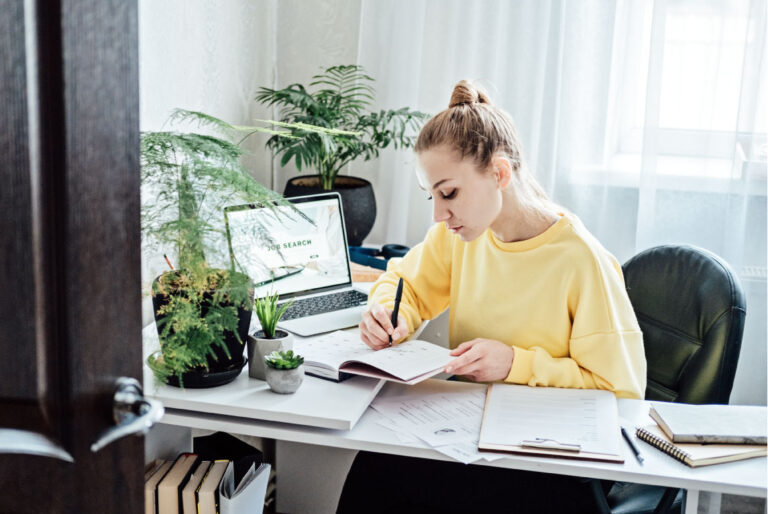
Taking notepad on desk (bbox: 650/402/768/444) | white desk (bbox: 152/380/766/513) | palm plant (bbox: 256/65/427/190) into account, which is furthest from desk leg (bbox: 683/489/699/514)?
palm plant (bbox: 256/65/427/190)

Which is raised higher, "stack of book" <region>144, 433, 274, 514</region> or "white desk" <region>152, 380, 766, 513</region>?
"white desk" <region>152, 380, 766, 513</region>

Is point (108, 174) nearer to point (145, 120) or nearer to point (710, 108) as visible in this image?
point (145, 120)

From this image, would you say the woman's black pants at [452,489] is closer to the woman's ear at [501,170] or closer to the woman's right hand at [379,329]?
the woman's right hand at [379,329]

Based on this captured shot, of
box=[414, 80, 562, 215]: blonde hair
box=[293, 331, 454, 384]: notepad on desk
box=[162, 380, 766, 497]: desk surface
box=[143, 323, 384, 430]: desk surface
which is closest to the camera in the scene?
box=[162, 380, 766, 497]: desk surface

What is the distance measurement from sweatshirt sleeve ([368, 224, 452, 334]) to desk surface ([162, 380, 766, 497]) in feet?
1.60

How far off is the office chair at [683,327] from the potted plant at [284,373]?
25.1 inches

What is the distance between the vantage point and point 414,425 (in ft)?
4.71

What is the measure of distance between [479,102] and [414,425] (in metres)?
0.72

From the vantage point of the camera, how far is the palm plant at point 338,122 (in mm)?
2432

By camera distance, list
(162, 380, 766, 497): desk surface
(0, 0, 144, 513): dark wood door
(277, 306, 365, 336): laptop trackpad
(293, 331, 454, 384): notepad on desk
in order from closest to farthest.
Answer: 1. (0, 0, 144, 513): dark wood door
2. (162, 380, 766, 497): desk surface
3. (293, 331, 454, 384): notepad on desk
4. (277, 306, 365, 336): laptop trackpad

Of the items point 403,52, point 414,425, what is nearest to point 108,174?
point 414,425

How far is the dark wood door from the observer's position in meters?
0.87

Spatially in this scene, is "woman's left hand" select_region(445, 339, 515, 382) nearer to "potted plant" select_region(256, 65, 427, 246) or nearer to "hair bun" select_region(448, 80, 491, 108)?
"hair bun" select_region(448, 80, 491, 108)

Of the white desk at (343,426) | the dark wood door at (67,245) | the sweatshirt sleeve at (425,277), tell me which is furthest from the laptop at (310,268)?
the dark wood door at (67,245)
